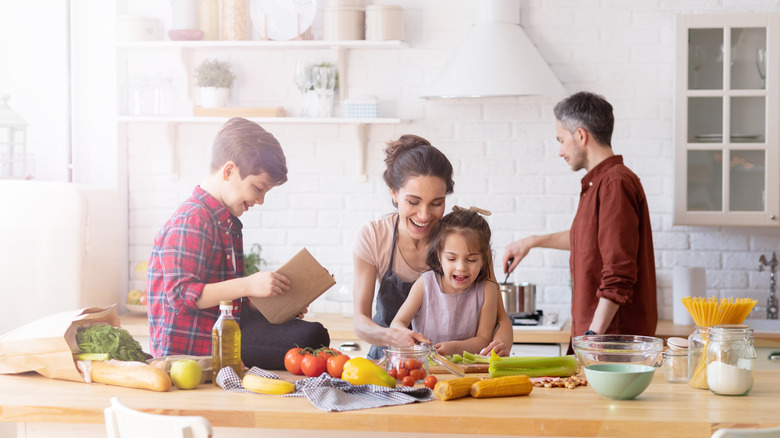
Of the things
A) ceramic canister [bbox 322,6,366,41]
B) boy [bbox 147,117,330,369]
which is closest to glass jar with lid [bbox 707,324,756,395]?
boy [bbox 147,117,330,369]

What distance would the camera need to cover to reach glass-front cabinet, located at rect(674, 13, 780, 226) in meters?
4.01

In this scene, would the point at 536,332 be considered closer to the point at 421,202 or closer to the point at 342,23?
the point at 421,202

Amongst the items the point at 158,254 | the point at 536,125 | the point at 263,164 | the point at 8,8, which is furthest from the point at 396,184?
the point at 8,8

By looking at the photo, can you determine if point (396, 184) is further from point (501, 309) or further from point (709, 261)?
point (709, 261)

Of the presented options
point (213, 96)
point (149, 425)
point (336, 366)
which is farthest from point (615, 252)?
point (213, 96)

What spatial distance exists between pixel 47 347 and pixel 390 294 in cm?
109

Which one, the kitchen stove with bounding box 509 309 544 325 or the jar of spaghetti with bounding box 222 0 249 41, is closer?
the kitchen stove with bounding box 509 309 544 325

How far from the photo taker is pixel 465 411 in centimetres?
192

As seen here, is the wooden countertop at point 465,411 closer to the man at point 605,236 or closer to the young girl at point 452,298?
the young girl at point 452,298

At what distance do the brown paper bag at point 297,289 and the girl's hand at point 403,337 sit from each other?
302mm

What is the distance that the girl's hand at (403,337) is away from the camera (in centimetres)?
249

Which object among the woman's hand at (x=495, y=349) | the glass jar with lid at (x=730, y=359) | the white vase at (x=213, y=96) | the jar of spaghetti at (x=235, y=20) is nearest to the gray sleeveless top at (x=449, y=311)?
the woman's hand at (x=495, y=349)

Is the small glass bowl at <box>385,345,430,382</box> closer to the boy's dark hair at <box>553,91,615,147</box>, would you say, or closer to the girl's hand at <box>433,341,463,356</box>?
the girl's hand at <box>433,341,463,356</box>

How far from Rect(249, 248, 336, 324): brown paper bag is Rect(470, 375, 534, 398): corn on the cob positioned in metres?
0.55
